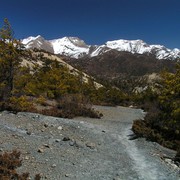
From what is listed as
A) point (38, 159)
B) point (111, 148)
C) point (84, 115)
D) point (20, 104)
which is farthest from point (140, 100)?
point (38, 159)

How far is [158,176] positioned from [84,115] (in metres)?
15.2

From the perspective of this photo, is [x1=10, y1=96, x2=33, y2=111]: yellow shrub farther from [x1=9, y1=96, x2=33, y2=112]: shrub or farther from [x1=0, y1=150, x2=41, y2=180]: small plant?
[x1=0, y1=150, x2=41, y2=180]: small plant

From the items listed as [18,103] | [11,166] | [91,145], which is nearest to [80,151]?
[91,145]

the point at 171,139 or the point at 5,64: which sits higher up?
the point at 5,64

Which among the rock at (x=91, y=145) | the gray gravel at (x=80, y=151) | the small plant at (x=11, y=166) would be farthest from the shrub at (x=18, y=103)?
Result: the small plant at (x=11, y=166)

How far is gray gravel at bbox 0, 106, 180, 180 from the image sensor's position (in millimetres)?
10781

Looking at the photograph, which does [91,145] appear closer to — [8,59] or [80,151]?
[80,151]

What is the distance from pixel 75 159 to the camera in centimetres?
1219

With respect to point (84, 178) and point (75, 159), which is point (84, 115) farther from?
point (84, 178)

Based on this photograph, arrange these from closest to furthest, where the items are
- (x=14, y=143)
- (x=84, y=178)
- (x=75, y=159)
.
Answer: (x=84, y=178) < (x=75, y=159) < (x=14, y=143)

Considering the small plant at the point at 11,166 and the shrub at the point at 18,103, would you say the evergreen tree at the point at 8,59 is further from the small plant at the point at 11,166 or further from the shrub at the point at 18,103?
the small plant at the point at 11,166

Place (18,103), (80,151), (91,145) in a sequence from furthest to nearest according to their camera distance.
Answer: (18,103)
(91,145)
(80,151)

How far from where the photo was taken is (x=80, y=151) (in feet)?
44.0

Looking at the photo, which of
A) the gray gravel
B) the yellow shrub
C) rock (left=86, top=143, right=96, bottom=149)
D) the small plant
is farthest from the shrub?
the small plant
